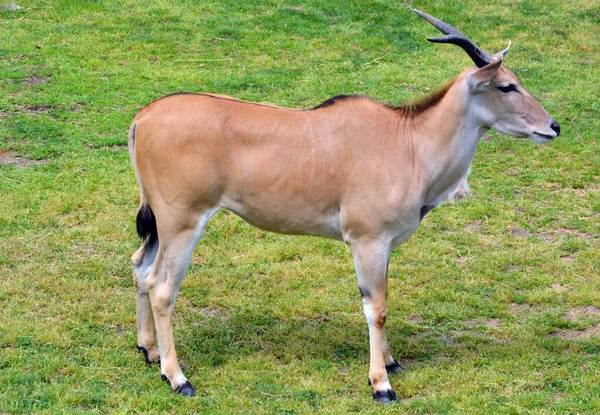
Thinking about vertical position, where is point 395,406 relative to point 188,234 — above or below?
below

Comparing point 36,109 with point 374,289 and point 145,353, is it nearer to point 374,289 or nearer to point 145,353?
point 145,353

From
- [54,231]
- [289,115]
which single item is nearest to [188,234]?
[289,115]

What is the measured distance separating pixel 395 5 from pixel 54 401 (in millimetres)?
10249

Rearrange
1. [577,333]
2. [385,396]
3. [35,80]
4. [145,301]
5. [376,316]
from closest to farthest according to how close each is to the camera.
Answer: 1. [385,396]
2. [376,316]
3. [145,301]
4. [577,333]
5. [35,80]

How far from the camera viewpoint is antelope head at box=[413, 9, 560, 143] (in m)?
5.92

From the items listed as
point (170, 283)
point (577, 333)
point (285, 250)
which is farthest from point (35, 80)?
point (577, 333)

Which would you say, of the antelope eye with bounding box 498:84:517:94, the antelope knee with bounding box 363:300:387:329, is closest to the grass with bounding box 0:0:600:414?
the antelope knee with bounding box 363:300:387:329

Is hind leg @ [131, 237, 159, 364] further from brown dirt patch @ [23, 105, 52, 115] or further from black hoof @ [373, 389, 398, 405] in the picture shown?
brown dirt patch @ [23, 105, 52, 115]

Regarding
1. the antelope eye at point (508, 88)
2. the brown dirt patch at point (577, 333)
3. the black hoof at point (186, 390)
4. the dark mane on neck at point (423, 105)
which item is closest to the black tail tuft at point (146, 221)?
the black hoof at point (186, 390)

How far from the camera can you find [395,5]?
14305 mm

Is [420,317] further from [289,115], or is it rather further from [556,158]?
[556,158]

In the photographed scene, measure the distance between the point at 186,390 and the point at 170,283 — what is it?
0.73m

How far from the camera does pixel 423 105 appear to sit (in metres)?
6.27

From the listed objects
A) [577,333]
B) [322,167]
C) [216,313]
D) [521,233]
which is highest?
[322,167]
